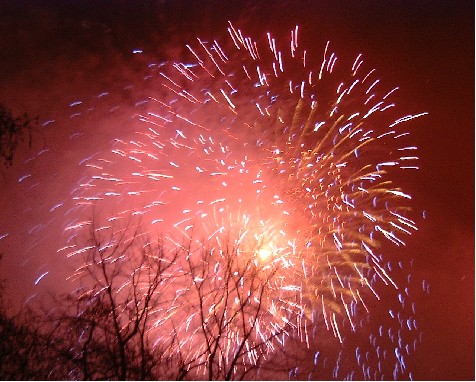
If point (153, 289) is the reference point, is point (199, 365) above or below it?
below

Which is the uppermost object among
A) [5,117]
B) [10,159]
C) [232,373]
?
[5,117]

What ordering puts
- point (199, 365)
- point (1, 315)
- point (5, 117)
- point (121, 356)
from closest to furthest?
point (5, 117)
point (121, 356)
point (199, 365)
point (1, 315)

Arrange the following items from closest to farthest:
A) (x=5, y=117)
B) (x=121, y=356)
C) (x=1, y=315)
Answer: (x=5, y=117), (x=121, y=356), (x=1, y=315)

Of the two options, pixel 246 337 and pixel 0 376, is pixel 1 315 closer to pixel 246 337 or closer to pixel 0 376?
pixel 0 376

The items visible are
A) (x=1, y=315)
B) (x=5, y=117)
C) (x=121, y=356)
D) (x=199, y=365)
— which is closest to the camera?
(x=5, y=117)

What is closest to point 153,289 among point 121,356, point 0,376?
point 121,356

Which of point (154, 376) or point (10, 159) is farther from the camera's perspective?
point (154, 376)

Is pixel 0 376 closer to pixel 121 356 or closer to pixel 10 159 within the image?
pixel 121 356

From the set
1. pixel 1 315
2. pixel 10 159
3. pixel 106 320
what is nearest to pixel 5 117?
pixel 10 159

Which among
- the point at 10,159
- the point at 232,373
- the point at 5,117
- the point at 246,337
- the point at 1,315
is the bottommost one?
the point at 232,373
